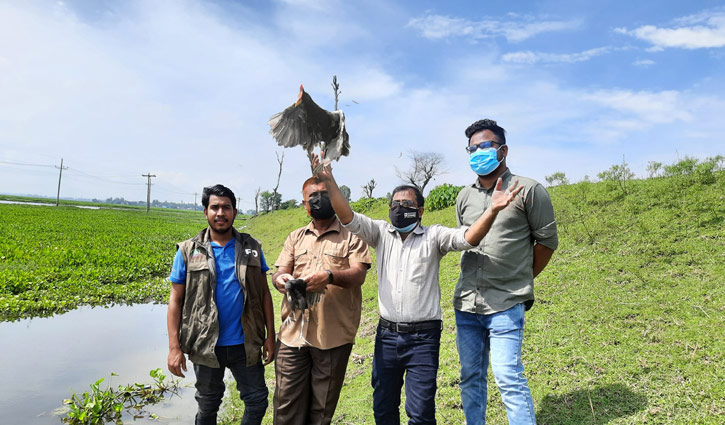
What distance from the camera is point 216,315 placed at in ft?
10.0

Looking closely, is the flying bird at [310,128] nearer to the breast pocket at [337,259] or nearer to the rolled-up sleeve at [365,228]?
the rolled-up sleeve at [365,228]

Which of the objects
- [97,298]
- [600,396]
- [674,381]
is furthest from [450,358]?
[97,298]

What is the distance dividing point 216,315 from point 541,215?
2353mm

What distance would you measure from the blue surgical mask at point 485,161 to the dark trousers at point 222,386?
2.14m

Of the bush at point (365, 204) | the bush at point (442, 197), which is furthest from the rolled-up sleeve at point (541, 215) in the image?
the bush at point (365, 204)

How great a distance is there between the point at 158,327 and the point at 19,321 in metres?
2.65

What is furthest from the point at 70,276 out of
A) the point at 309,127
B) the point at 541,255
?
the point at 541,255

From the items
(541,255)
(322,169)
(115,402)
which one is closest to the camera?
(322,169)

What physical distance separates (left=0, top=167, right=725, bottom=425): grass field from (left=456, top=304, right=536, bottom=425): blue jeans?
111 centimetres

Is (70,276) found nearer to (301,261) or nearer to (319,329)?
(301,261)

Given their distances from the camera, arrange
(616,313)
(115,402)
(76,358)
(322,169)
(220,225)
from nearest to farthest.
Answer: (322,169)
(220,225)
(115,402)
(616,313)
(76,358)

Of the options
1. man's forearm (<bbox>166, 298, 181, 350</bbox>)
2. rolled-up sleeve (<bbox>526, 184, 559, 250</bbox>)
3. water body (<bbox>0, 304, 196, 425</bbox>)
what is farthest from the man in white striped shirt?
water body (<bbox>0, 304, 196, 425</bbox>)

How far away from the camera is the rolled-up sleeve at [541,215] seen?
2.82m

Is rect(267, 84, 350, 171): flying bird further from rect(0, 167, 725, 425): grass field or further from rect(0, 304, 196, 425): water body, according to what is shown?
rect(0, 304, 196, 425): water body
